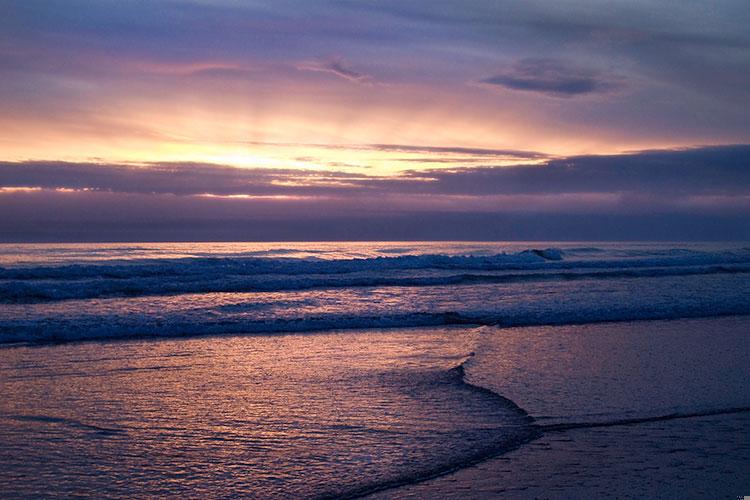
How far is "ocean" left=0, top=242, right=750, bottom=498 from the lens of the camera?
15.1ft

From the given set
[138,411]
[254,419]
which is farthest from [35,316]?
[254,419]

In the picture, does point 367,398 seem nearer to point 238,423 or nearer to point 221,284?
point 238,423

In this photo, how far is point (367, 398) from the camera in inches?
265

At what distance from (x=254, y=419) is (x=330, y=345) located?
4.58 meters

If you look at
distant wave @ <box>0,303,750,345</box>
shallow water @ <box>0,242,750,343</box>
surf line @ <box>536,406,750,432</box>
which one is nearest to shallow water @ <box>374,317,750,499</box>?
surf line @ <box>536,406,750,432</box>

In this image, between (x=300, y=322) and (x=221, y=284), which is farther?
(x=221, y=284)

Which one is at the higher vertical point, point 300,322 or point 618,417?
point 618,417

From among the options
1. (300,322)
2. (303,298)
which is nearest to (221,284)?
(303,298)

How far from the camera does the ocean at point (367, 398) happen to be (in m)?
4.59

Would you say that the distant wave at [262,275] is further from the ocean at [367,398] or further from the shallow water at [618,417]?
the shallow water at [618,417]

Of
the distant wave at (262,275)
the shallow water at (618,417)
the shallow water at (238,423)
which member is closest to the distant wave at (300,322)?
the shallow water at (238,423)

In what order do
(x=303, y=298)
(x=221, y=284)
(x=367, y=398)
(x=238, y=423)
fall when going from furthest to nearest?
(x=221, y=284), (x=303, y=298), (x=367, y=398), (x=238, y=423)

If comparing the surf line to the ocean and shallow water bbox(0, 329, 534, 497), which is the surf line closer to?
the ocean

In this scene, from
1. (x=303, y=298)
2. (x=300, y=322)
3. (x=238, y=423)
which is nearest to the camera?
(x=238, y=423)
